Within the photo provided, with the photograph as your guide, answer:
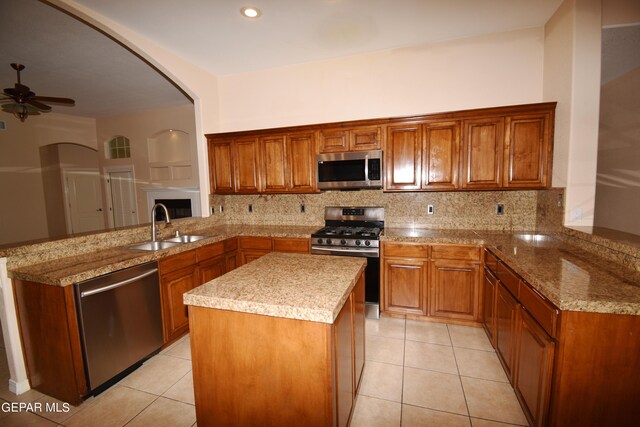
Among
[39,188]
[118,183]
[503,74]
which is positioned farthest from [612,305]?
[39,188]

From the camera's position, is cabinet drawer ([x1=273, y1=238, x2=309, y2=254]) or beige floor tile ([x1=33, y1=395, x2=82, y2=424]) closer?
beige floor tile ([x1=33, y1=395, x2=82, y2=424])

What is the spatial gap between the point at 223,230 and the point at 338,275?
247 centimetres

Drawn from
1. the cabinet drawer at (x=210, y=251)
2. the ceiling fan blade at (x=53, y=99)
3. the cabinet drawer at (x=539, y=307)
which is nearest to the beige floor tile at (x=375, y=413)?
the cabinet drawer at (x=539, y=307)

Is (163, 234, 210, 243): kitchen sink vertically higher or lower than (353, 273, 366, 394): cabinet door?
higher

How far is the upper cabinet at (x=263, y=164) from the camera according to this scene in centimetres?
342

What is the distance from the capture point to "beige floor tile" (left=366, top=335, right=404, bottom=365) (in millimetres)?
2330

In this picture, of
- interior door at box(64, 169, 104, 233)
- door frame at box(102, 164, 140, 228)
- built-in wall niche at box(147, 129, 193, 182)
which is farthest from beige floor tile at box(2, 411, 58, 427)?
interior door at box(64, 169, 104, 233)

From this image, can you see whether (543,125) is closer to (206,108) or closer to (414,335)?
(414,335)

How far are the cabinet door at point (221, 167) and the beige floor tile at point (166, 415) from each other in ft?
8.20

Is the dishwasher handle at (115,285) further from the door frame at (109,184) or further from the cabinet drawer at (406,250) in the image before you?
Result: the door frame at (109,184)

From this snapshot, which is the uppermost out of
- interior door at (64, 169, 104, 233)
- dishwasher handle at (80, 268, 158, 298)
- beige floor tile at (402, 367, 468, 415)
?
interior door at (64, 169, 104, 233)

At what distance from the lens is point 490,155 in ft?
9.32

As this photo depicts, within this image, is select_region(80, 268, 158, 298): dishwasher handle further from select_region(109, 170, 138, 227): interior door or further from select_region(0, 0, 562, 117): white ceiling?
select_region(109, 170, 138, 227): interior door

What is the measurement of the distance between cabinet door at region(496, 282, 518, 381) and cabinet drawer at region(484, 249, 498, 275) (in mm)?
193
